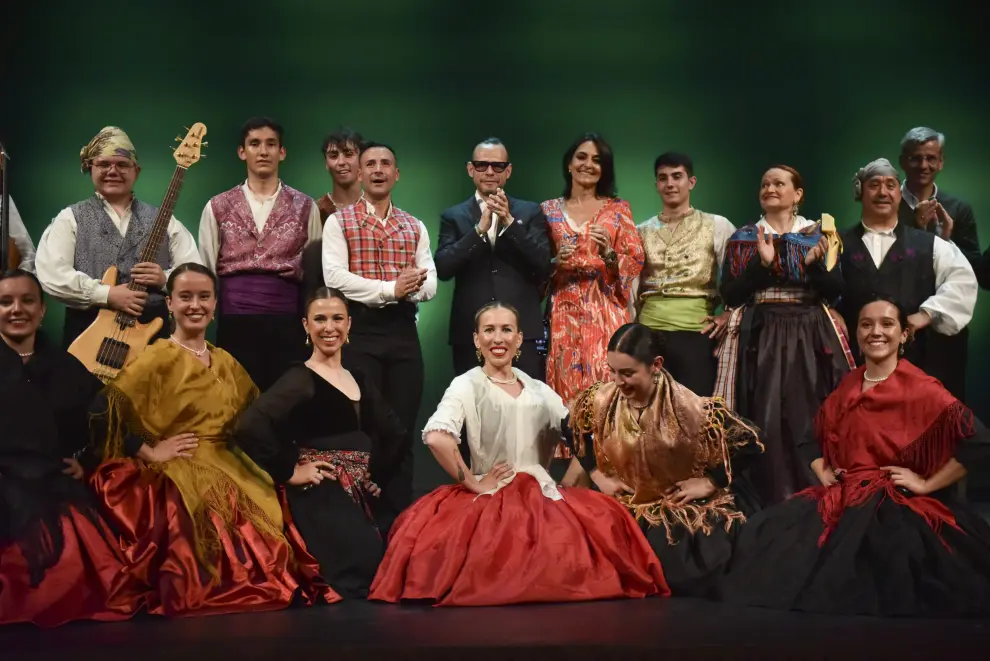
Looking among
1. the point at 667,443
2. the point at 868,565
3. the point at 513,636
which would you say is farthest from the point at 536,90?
the point at 513,636

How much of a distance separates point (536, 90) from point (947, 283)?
2343mm

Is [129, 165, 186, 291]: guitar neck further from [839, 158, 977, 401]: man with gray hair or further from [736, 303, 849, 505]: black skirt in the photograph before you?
[839, 158, 977, 401]: man with gray hair

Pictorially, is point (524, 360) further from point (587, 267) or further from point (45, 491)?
point (45, 491)

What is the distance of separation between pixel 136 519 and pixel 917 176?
351 cm

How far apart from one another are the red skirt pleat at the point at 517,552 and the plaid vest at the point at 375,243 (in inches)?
44.8

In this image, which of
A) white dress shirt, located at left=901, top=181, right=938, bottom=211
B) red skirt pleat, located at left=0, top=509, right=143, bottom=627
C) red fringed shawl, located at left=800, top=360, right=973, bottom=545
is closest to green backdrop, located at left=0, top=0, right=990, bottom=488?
white dress shirt, located at left=901, top=181, right=938, bottom=211

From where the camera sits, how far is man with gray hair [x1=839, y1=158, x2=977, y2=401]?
4.79m

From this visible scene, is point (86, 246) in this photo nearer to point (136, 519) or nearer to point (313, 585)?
point (136, 519)

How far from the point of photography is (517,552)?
3.75 m

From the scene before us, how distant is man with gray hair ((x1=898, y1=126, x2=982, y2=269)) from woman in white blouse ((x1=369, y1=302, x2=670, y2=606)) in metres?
1.97

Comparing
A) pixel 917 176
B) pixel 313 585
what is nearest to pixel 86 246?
pixel 313 585

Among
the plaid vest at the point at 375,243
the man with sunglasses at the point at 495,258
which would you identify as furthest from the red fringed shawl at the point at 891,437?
the plaid vest at the point at 375,243

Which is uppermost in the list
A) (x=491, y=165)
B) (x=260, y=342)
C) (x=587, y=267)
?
(x=491, y=165)

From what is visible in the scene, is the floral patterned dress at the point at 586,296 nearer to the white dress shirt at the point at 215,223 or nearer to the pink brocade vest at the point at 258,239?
the pink brocade vest at the point at 258,239
